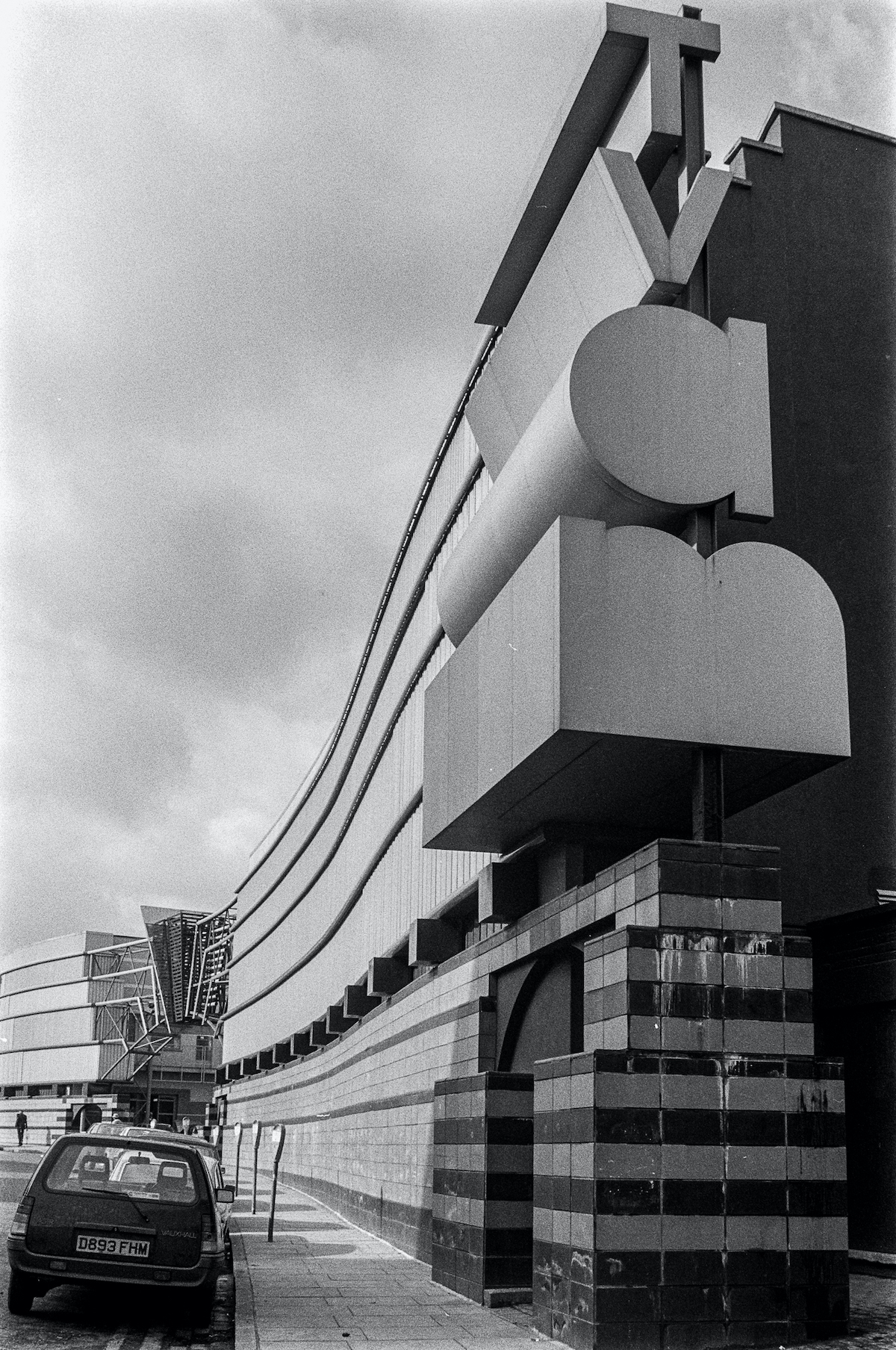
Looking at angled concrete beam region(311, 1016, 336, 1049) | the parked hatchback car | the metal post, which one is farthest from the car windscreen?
angled concrete beam region(311, 1016, 336, 1049)

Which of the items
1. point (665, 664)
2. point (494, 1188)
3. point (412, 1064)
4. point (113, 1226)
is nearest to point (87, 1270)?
point (113, 1226)

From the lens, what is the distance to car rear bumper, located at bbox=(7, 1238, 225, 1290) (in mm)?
9695

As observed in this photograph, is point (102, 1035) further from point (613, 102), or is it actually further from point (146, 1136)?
point (613, 102)

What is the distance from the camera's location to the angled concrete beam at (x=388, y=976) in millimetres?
23562

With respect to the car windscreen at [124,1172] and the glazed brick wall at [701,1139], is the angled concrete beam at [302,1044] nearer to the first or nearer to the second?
the car windscreen at [124,1172]

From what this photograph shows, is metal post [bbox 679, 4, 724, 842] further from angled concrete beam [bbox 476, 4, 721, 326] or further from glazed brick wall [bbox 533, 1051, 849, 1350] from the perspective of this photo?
glazed brick wall [bbox 533, 1051, 849, 1350]

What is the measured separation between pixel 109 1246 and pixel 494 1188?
11.8ft

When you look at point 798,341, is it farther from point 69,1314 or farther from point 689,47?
point 69,1314

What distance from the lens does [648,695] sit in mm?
10648

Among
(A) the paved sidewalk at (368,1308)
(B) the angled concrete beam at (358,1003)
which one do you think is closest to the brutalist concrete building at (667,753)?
(A) the paved sidewalk at (368,1308)

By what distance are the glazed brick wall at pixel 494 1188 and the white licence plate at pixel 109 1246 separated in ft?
10.9

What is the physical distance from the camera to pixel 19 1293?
9891 mm

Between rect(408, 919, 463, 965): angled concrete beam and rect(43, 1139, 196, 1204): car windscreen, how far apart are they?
837cm

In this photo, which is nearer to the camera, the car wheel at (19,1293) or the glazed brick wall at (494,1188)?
the car wheel at (19,1293)
